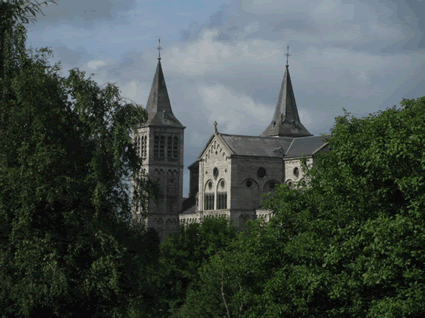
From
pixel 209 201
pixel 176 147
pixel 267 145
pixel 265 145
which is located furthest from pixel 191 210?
pixel 267 145

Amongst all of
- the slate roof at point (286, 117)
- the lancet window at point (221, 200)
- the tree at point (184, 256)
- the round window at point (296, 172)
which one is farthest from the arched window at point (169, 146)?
the tree at point (184, 256)

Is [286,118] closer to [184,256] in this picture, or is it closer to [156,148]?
[156,148]

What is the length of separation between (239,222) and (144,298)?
210ft

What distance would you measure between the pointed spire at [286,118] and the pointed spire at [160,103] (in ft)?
53.5

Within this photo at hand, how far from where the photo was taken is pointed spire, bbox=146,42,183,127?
116000mm

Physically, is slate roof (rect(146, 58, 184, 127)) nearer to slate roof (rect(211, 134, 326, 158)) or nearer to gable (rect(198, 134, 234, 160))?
gable (rect(198, 134, 234, 160))

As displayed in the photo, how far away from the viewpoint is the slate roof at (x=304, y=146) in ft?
306

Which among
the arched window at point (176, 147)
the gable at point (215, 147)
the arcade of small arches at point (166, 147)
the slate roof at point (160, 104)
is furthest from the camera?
the arched window at point (176, 147)

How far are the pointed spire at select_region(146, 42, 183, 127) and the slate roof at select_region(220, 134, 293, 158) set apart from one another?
1915cm

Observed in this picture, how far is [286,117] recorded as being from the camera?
111m

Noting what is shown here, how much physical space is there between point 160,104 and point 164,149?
7556mm

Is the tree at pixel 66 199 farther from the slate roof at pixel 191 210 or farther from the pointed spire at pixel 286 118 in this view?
the pointed spire at pixel 286 118

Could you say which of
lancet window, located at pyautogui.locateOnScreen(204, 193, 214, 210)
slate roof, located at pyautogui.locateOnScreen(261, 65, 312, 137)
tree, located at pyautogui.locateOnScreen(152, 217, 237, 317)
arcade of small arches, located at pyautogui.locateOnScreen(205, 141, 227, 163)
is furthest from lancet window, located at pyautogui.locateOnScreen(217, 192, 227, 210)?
slate roof, located at pyautogui.locateOnScreen(261, 65, 312, 137)

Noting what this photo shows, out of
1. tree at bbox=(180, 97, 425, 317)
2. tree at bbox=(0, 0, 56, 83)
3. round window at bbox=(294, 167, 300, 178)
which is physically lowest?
tree at bbox=(180, 97, 425, 317)
